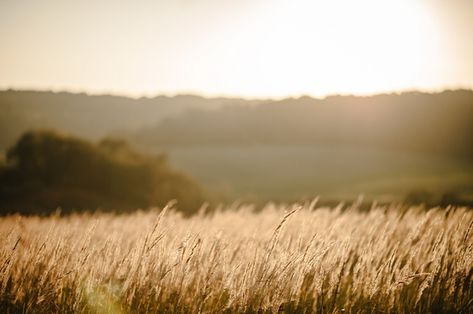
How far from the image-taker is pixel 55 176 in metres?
28.7

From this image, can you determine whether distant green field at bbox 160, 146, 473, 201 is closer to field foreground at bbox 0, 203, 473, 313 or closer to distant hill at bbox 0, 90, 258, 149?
distant hill at bbox 0, 90, 258, 149

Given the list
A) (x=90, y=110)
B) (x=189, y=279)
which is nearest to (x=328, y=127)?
(x=90, y=110)

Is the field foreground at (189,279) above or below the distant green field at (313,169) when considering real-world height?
above

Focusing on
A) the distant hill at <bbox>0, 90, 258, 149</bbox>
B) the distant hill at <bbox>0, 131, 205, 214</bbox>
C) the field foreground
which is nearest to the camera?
the field foreground

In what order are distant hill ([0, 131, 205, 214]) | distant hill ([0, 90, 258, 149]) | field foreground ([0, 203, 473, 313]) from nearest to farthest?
1. field foreground ([0, 203, 473, 313])
2. distant hill ([0, 131, 205, 214])
3. distant hill ([0, 90, 258, 149])

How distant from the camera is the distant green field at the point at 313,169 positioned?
45781mm

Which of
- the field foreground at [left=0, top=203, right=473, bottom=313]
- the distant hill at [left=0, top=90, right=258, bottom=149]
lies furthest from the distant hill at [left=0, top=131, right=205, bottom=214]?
the field foreground at [left=0, top=203, right=473, bottom=313]

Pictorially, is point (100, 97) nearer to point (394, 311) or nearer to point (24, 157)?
point (24, 157)

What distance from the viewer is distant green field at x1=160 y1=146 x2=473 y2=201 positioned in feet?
150

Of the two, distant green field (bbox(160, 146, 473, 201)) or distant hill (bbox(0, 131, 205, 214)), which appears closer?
distant hill (bbox(0, 131, 205, 214))

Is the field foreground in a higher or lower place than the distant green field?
higher

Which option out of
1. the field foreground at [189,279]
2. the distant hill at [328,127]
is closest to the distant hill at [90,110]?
the distant hill at [328,127]

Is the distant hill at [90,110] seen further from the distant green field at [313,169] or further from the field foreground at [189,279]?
the field foreground at [189,279]

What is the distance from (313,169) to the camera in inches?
2254
